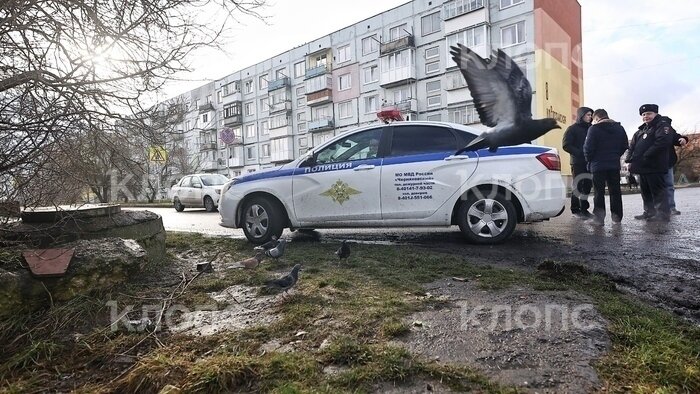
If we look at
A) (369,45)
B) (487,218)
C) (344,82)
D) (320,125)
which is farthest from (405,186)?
(320,125)

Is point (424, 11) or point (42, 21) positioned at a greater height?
point (424, 11)

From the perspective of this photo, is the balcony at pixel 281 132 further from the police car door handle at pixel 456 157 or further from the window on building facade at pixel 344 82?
the police car door handle at pixel 456 157

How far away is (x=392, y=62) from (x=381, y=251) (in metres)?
31.8

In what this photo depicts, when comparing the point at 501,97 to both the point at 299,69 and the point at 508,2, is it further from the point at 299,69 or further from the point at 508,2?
the point at 299,69

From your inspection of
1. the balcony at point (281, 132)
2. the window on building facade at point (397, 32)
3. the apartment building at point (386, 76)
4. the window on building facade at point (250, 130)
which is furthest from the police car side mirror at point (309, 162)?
the window on building facade at point (250, 130)

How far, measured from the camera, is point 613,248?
4.71 metres

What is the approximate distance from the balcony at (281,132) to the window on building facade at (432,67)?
17968 mm

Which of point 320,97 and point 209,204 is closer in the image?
point 209,204

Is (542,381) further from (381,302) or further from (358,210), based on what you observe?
(358,210)

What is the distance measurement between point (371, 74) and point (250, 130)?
20.0 m

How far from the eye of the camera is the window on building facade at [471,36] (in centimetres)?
2806

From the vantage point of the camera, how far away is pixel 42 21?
12.3 ft

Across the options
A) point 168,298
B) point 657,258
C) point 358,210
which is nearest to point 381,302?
point 168,298

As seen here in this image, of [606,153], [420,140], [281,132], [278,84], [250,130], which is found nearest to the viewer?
[420,140]
